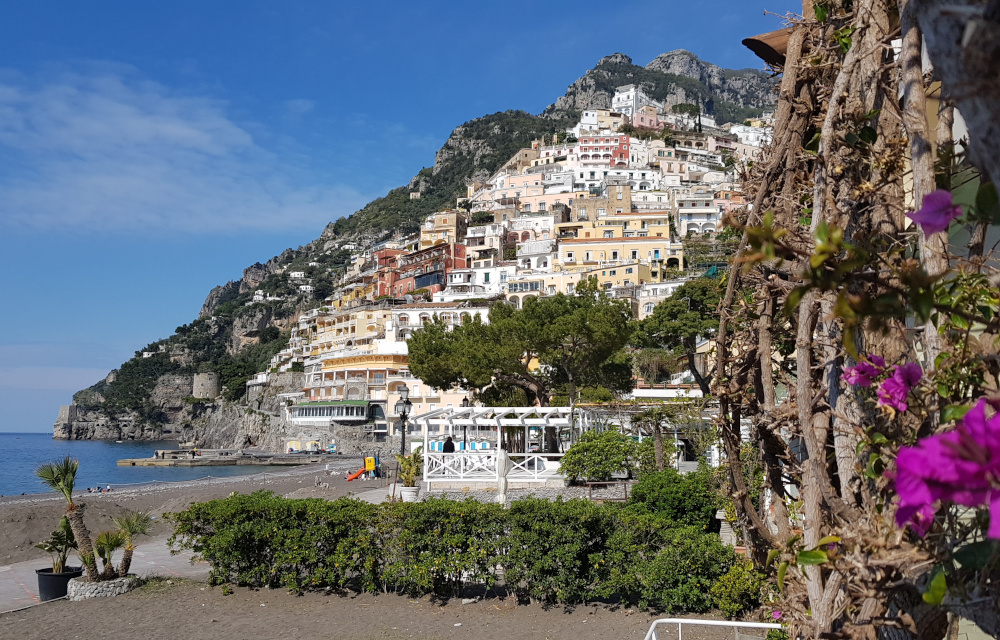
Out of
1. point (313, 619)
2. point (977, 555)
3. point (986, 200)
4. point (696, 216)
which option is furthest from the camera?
point (696, 216)

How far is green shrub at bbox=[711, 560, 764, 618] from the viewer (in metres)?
6.87

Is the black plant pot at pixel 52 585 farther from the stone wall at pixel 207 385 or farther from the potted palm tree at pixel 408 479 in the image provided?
the stone wall at pixel 207 385

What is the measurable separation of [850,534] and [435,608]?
715 cm

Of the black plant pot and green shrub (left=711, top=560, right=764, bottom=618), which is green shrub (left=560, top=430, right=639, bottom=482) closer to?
green shrub (left=711, top=560, right=764, bottom=618)

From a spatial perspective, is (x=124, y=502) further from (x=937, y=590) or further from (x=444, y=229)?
(x=444, y=229)

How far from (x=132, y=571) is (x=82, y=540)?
1705 mm

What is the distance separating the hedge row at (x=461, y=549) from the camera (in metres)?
7.68

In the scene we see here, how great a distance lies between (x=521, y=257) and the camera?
6544 cm

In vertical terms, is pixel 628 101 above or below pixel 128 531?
above

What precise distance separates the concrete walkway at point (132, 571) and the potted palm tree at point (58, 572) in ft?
0.68

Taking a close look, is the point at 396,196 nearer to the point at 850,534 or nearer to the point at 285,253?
the point at 285,253

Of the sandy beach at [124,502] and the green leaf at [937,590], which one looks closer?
the green leaf at [937,590]

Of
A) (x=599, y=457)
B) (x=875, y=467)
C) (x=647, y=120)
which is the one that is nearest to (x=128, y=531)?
(x=599, y=457)

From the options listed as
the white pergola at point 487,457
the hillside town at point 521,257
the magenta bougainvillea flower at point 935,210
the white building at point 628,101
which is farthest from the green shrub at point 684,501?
the white building at point 628,101
